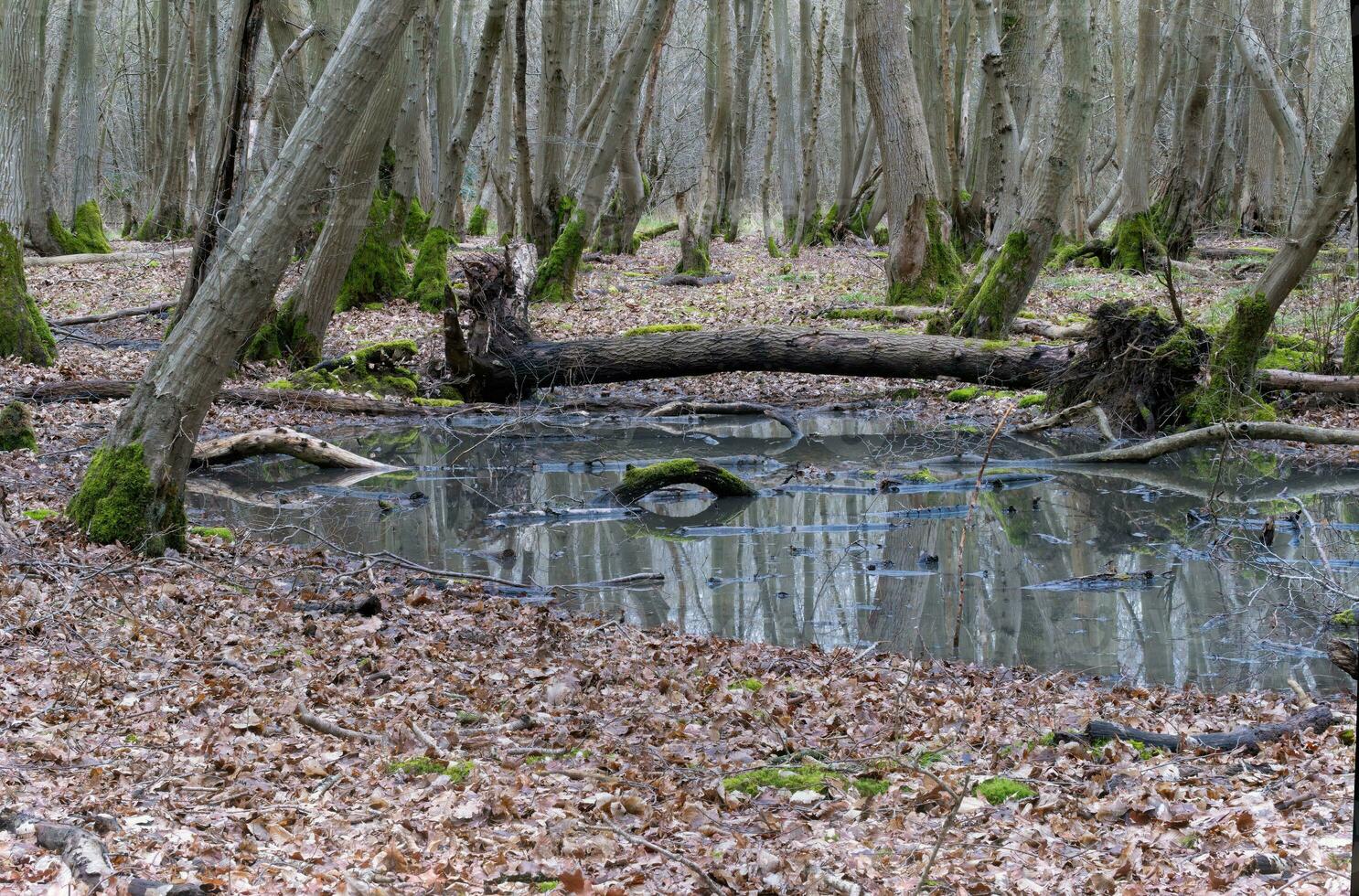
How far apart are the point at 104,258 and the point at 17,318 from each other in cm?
1085

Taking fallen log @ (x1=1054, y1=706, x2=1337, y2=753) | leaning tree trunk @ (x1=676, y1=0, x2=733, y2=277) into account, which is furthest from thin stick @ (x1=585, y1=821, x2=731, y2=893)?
leaning tree trunk @ (x1=676, y1=0, x2=733, y2=277)

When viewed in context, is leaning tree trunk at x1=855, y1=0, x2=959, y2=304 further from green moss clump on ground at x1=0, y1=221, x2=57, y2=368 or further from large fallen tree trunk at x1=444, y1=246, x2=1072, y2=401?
green moss clump on ground at x1=0, y1=221, x2=57, y2=368

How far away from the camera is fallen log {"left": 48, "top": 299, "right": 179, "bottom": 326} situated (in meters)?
17.4

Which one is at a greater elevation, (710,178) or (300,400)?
(710,178)

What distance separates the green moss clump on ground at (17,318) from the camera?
13.1 metres

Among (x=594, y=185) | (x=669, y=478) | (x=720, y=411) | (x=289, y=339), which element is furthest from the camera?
(x=594, y=185)

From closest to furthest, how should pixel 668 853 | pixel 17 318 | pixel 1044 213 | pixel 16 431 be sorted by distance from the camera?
1. pixel 668 853
2. pixel 16 431
3. pixel 17 318
4. pixel 1044 213

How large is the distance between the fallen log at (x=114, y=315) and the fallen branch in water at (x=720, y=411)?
7929mm

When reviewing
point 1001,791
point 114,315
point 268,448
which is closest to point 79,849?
point 1001,791

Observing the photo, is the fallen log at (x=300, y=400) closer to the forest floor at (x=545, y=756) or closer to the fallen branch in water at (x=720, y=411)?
the fallen branch in water at (x=720, y=411)

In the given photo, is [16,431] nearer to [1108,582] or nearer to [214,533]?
[214,533]

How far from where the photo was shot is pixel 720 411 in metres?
14.3

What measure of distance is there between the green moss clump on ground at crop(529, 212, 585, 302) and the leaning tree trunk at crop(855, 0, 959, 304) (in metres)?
5.58

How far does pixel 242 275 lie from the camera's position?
739cm
